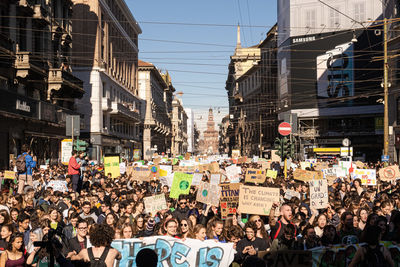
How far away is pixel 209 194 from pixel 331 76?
46401 mm

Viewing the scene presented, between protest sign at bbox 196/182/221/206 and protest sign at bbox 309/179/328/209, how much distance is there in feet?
7.49

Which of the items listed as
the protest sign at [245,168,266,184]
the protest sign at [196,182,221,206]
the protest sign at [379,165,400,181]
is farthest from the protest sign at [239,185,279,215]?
the protest sign at [379,165,400,181]

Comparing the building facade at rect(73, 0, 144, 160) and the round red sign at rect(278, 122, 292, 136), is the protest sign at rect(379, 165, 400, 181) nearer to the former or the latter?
the round red sign at rect(278, 122, 292, 136)

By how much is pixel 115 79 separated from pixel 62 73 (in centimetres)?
2084

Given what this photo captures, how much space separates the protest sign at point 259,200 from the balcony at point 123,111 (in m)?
41.1

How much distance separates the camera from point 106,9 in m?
49.9

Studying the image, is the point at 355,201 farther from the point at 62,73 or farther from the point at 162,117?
the point at 162,117

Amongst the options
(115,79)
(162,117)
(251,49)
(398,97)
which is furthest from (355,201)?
(251,49)

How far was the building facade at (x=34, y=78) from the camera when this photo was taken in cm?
2578

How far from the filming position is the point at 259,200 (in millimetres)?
10336

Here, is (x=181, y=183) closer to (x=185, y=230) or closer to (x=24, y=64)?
(x=185, y=230)

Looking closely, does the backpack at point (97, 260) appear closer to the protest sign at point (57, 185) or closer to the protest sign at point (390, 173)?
the protest sign at point (57, 185)

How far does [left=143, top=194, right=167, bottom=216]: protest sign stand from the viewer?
1070 centimetres

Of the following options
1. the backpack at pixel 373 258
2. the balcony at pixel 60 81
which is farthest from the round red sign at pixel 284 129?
the balcony at pixel 60 81
